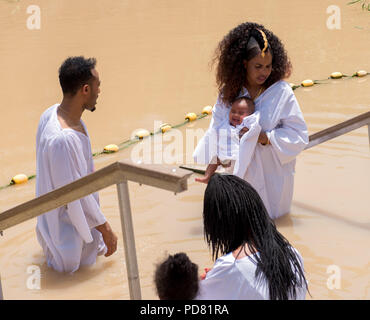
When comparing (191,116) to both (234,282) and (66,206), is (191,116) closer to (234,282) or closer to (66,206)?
(66,206)

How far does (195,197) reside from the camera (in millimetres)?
6023

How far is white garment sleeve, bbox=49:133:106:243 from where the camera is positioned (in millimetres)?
4324

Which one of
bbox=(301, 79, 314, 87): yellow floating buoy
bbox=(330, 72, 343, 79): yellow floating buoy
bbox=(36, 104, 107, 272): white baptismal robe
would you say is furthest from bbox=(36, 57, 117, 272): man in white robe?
bbox=(330, 72, 343, 79): yellow floating buoy

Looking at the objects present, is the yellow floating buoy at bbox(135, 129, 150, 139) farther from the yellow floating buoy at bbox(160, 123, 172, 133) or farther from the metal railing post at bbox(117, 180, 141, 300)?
the metal railing post at bbox(117, 180, 141, 300)

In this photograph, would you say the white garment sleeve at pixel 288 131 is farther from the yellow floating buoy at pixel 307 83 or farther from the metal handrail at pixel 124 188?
the yellow floating buoy at pixel 307 83

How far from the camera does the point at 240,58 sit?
4.91 meters

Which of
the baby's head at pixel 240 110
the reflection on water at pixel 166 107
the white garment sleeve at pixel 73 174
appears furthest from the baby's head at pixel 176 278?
the baby's head at pixel 240 110

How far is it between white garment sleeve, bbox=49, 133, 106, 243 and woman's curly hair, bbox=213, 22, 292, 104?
1.27 meters

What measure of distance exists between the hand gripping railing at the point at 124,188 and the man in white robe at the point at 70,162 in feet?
3.34

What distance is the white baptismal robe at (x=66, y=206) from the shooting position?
4.34 meters

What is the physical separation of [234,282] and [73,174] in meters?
2.01

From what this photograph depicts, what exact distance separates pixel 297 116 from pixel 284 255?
2433mm

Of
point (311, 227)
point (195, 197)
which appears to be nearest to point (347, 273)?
point (311, 227)

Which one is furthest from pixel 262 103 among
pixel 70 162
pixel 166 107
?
pixel 166 107
